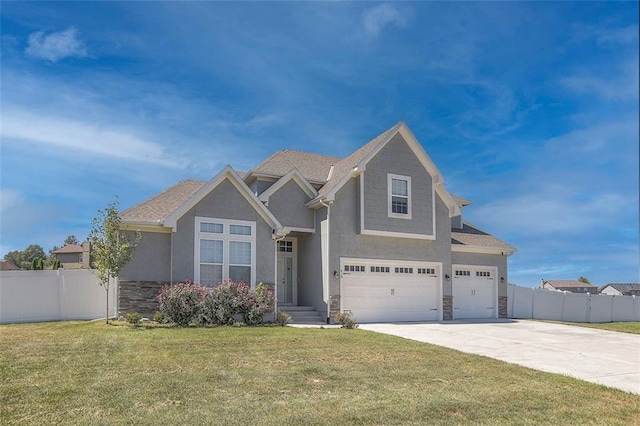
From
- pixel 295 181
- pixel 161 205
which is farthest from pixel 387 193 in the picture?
pixel 161 205

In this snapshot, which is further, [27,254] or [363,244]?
[27,254]

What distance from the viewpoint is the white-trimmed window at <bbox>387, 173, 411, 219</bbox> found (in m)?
20.8

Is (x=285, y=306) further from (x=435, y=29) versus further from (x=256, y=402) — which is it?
(x=435, y=29)

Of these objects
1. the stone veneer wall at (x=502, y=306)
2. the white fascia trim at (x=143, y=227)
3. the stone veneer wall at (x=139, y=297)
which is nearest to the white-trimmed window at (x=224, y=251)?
the white fascia trim at (x=143, y=227)

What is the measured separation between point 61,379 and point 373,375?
5.40 metres

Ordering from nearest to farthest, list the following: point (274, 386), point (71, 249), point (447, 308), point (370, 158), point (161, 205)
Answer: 1. point (274, 386)
2. point (161, 205)
3. point (370, 158)
4. point (447, 308)
5. point (71, 249)

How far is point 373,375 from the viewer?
9.02m

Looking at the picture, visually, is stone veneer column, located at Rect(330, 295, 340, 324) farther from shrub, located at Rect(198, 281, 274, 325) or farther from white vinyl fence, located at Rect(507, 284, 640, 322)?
white vinyl fence, located at Rect(507, 284, 640, 322)

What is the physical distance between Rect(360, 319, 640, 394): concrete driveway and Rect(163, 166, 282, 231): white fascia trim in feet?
19.2

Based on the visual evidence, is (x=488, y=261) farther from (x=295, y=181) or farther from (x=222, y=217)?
(x=222, y=217)

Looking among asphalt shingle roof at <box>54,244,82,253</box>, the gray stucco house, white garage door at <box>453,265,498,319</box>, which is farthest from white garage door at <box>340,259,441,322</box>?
asphalt shingle roof at <box>54,244,82,253</box>

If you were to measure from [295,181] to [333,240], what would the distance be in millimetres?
3178

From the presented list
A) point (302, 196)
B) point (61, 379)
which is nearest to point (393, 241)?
point (302, 196)

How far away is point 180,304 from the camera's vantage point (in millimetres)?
15414
